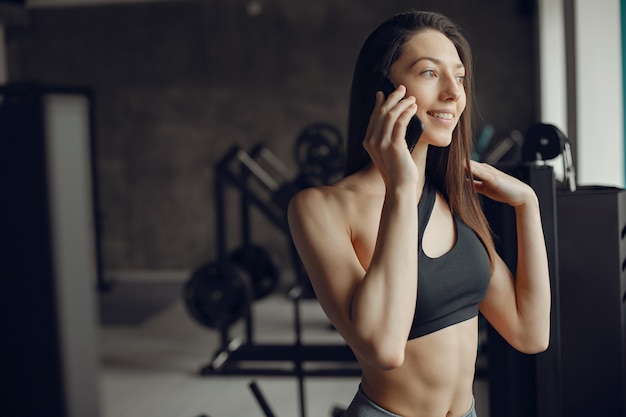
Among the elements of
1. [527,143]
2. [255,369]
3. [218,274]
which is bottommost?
[255,369]

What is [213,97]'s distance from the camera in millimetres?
7785

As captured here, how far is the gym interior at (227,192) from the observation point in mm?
516

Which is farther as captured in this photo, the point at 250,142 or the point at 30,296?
the point at 250,142

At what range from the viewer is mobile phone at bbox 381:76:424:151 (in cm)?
116

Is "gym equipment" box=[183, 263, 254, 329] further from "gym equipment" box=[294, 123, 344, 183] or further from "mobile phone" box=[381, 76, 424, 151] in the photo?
"mobile phone" box=[381, 76, 424, 151]

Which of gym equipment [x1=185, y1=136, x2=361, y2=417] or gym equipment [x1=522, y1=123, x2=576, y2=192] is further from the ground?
gym equipment [x1=522, y1=123, x2=576, y2=192]

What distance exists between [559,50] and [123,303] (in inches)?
174

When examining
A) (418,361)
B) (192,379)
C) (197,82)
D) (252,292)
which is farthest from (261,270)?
(418,361)

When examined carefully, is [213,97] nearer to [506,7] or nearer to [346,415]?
[506,7]

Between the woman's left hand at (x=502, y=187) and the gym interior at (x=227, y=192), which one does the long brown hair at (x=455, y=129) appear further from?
the gym interior at (x=227, y=192)

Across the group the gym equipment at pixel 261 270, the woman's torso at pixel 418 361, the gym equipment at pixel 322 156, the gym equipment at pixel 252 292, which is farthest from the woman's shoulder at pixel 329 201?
the gym equipment at pixel 261 270

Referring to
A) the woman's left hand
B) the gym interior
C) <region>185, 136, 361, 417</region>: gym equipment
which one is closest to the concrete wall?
the gym interior

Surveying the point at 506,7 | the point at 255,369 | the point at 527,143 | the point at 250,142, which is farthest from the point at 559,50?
the point at 527,143

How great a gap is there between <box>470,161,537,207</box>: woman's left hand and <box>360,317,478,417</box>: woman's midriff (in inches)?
10.5
